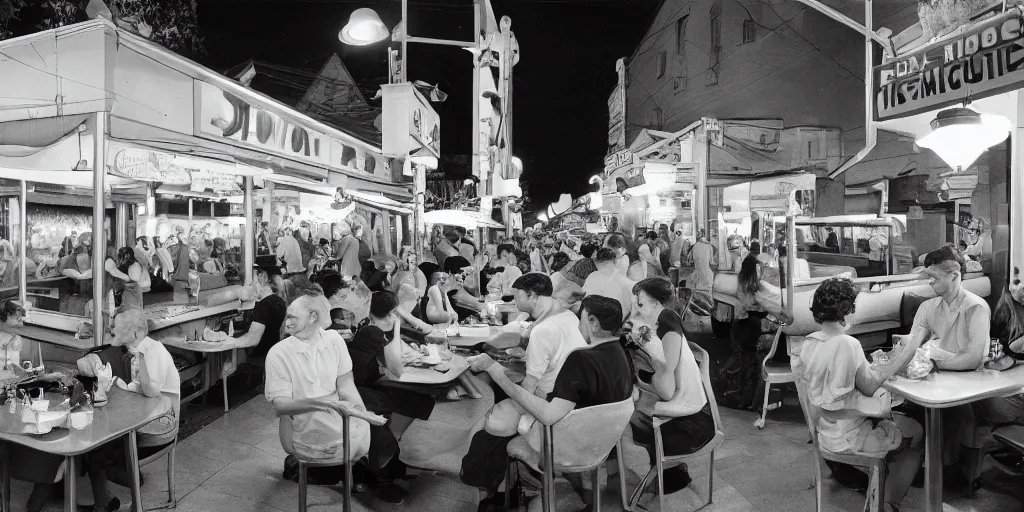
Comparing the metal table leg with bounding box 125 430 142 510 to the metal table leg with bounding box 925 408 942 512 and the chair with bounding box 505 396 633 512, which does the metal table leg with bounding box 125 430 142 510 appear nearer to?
the chair with bounding box 505 396 633 512

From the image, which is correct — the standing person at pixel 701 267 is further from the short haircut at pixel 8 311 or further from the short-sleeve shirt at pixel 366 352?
the short haircut at pixel 8 311

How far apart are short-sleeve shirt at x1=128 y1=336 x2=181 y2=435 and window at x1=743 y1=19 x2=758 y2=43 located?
20130 millimetres

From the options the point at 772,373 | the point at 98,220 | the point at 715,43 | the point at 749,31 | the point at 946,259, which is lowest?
the point at 772,373

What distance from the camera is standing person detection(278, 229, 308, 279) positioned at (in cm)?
1084

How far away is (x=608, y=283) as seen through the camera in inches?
266

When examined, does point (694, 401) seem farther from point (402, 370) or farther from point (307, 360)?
point (307, 360)

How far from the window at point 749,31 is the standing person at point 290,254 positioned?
51.7ft

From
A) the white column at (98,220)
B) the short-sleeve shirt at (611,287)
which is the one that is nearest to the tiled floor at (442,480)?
the white column at (98,220)

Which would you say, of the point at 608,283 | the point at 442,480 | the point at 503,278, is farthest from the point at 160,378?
the point at 503,278

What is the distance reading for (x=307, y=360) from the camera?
13.3 feet

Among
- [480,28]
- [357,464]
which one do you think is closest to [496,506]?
[357,464]

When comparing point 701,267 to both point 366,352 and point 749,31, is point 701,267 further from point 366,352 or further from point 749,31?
point 749,31

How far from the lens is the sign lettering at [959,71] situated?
4996mm

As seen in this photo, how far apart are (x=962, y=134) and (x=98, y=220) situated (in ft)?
24.8
